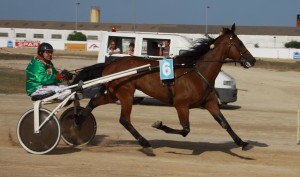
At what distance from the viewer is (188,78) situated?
993cm

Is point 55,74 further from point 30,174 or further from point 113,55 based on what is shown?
point 113,55

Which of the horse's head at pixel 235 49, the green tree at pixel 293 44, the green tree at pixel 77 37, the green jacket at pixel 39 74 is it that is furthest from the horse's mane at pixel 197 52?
the green tree at pixel 77 37

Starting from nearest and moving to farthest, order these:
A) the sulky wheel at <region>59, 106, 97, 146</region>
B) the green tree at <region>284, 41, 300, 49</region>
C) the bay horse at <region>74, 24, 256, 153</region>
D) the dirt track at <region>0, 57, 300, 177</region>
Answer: the dirt track at <region>0, 57, 300, 177</region>, the bay horse at <region>74, 24, 256, 153</region>, the sulky wheel at <region>59, 106, 97, 146</region>, the green tree at <region>284, 41, 300, 49</region>

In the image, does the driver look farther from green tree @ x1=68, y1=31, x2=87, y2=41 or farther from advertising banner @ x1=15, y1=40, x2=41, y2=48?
green tree @ x1=68, y1=31, x2=87, y2=41

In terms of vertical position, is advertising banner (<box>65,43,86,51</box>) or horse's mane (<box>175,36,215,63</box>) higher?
horse's mane (<box>175,36,215,63</box>)

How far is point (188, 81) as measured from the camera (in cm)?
989

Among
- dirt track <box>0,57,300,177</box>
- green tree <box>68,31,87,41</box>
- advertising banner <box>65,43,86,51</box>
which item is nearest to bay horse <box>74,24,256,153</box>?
dirt track <box>0,57,300,177</box>

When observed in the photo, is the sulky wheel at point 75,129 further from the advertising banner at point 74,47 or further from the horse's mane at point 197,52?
the advertising banner at point 74,47

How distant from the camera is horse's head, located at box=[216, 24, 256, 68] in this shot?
10.1m

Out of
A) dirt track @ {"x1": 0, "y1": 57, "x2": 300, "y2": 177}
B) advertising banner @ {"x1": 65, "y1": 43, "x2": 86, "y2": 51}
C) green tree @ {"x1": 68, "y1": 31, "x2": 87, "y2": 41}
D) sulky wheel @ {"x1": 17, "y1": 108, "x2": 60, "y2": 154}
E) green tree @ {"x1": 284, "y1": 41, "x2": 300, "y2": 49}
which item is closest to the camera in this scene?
dirt track @ {"x1": 0, "y1": 57, "x2": 300, "y2": 177}

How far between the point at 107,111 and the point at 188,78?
21.8 feet

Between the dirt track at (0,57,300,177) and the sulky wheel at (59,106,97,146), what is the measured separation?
0.18m

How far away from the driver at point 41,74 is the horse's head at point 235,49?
2.87 metres

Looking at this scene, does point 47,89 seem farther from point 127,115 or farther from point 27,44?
point 27,44
